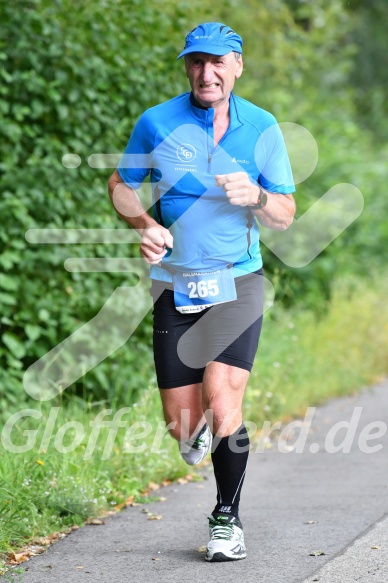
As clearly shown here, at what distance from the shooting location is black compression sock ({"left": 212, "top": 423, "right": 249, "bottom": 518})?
5.02m

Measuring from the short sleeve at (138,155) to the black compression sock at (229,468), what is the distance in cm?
125

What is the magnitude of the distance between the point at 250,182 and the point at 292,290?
677cm

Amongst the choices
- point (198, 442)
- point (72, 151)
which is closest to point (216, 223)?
point (198, 442)

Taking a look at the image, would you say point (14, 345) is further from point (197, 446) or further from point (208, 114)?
point (208, 114)

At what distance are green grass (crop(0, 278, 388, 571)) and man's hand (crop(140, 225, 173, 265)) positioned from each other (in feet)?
4.34

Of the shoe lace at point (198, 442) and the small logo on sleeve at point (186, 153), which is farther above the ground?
the small logo on sleeve at point (186, 153)

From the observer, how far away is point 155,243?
4824 mm

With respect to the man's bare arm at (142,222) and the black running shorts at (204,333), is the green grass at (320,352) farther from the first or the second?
the man's bare arm at (142,222)

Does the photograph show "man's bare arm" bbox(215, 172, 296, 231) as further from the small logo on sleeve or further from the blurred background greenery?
the blurred background greenery

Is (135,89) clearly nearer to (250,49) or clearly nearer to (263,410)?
(263,410)

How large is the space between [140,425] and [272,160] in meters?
2.59

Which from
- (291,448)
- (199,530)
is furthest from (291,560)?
(291,448)

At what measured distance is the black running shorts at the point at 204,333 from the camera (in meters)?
5.06

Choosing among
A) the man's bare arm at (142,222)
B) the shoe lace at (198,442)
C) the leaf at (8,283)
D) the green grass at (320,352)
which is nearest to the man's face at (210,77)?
the man's bare arm at (142,222)
